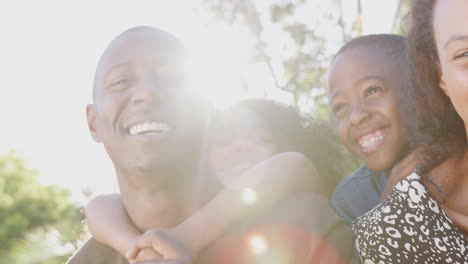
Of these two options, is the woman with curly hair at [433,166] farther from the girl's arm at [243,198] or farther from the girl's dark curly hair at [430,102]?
the girl's arm at [243,198]

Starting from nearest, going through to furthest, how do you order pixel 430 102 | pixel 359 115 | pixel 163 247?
pixel 163 247 → pixel 430 102 → pixel 359 115

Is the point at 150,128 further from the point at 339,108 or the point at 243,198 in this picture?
the point at 339,108

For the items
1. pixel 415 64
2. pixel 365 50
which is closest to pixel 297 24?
pixel 365 50

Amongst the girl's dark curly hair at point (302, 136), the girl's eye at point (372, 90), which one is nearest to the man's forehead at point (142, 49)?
the girl's eye at point (372, 90)

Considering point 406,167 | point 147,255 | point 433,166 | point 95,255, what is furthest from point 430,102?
point 95,255

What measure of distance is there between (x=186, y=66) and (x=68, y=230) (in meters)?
2.39

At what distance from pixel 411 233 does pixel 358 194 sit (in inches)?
57.0

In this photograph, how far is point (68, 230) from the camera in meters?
3.90

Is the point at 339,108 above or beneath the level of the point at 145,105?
beneath

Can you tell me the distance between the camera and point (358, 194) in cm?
334

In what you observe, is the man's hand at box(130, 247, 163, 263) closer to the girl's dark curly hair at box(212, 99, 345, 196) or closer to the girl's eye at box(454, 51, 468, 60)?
the girl's eye at box(454, 51, 468, 60)

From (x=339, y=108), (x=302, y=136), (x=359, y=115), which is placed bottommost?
(x=359, y=115)

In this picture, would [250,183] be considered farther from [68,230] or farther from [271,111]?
[68,230]

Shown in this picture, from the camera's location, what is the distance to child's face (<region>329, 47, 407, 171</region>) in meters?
2.91
